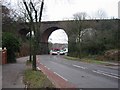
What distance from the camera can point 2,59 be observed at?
118 feet

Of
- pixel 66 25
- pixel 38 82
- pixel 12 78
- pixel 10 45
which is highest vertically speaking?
pixel 66 25

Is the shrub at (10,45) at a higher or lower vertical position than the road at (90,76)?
higher

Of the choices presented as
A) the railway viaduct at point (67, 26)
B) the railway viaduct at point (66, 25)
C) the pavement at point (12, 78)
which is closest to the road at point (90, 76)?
the pavement at point (12, 78)

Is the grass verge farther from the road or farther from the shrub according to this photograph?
the shrub

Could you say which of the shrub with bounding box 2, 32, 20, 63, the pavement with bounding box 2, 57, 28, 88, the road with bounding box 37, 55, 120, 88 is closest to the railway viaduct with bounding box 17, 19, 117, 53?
the shrub with bounding box 2, 32, 20, 63

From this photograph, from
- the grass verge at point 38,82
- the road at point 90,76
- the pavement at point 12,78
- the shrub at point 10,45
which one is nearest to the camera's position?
the grass verge at point 38,82

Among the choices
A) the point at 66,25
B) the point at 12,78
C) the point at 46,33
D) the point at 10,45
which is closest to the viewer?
the point at 12,78

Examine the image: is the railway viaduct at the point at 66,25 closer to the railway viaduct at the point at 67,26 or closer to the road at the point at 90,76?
the railway viaduct at the point at 67,26

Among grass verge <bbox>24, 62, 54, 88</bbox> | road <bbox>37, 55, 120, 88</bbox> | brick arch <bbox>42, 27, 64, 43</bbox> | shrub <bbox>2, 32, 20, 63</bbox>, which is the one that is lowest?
road <bbox>37, 55, 120, 88</bbox>

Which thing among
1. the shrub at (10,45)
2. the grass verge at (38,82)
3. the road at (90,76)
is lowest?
the road at (90,76)

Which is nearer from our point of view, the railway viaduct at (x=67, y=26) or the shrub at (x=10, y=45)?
the shrub at (x=10, y=45)

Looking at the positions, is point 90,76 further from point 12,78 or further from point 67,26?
point 67,26

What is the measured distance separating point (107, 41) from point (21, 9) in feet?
76.7

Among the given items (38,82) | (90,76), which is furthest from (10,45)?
(38,82)
